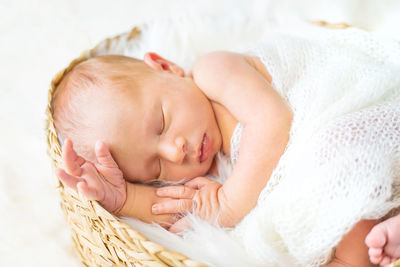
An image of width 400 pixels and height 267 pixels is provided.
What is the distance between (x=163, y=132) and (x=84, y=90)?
0.79ft

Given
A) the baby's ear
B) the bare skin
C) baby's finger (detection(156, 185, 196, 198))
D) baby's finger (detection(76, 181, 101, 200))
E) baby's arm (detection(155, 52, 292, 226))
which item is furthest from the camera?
the baby's ear

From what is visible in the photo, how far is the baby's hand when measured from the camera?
1066 millimetres

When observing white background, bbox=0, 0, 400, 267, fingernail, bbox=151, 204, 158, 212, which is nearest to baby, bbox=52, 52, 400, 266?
fingernail, bbox=151, 204, 158, 212

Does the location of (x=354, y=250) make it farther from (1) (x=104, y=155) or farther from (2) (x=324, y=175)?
(1) (x=104, y=155)

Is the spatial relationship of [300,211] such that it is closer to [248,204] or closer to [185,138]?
[248,204]

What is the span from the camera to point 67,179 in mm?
1063

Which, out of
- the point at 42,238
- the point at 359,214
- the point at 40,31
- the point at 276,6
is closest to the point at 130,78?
the point at 42,238

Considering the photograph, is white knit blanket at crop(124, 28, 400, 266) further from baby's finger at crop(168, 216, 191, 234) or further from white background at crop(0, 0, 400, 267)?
white background at crop(0, 0, 400, 267)

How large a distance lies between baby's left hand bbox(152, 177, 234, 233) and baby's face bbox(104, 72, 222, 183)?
0.04m

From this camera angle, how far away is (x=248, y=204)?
46.4 inches

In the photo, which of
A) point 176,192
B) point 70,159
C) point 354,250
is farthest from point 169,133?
point 354,250

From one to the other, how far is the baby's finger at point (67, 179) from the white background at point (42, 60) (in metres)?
0.40

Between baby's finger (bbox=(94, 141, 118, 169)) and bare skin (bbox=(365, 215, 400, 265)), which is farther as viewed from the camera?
baby's finger (bbox=(94, 141, 118, 169))

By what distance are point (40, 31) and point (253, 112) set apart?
1342 millimetres
